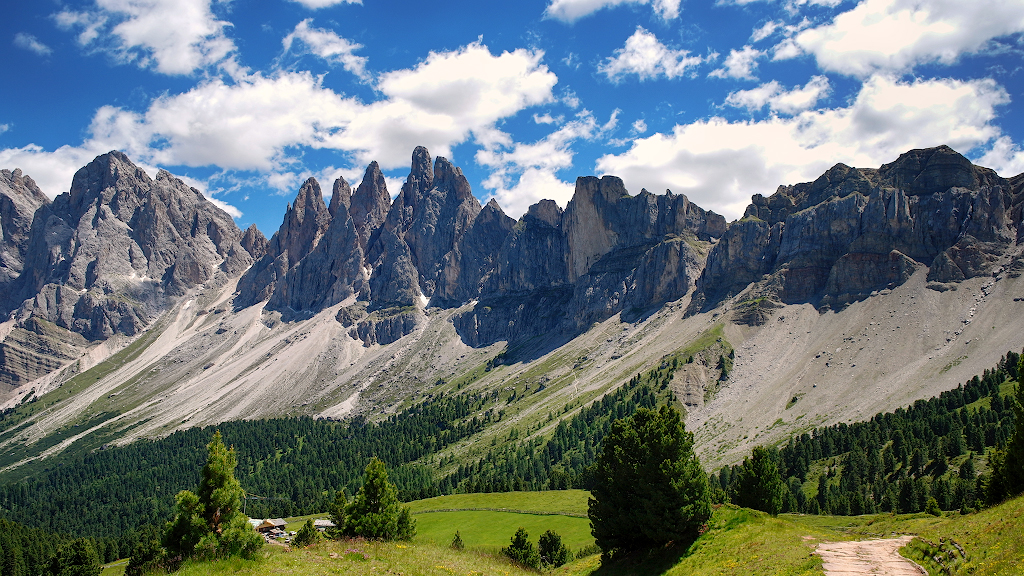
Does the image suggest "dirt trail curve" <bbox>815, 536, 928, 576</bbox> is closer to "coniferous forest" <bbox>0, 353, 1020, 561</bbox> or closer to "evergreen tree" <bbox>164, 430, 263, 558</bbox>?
"evergreen tree" <bbox>164, 430, 263, 558</bbox>

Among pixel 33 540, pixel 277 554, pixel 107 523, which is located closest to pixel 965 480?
pixel 277 554

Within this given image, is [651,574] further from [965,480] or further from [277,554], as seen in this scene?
[965,480]

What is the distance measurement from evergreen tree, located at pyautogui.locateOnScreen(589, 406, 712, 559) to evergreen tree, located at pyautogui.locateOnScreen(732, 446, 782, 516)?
25.5m

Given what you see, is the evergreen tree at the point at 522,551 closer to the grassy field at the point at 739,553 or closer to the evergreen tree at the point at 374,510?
the evergreen tree at the point at 374,510

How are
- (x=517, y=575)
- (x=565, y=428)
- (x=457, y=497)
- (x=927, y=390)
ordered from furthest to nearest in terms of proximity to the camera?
(x=565, y=428) < (x=927, y=390) < (x=457, y=497) < (x=517, y=575)

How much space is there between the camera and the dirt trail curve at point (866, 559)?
24609mm

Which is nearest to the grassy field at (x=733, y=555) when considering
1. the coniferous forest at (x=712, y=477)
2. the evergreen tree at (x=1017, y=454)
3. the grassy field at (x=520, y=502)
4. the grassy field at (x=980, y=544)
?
the grassy field at (x=980, y=544)

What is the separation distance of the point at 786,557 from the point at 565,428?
16021 centimetres

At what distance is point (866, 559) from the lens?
86.1ft

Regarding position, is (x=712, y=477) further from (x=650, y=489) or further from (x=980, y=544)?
(x=980, y=544)

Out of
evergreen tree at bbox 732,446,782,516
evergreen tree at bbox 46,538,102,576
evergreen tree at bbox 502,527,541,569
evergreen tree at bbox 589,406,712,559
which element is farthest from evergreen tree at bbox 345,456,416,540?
evergreen tree at bbox 46,538,102,576

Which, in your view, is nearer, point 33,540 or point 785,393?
point 33,540

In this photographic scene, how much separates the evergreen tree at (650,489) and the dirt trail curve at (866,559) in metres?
8.82

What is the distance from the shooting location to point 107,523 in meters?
170
